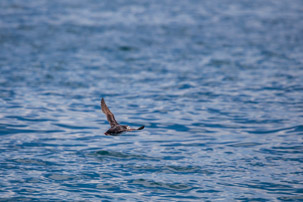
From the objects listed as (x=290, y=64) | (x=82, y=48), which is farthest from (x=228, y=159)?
(x=82, y=48)

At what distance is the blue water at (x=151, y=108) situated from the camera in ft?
31.7

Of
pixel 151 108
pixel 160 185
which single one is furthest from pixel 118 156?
pixel 151 108

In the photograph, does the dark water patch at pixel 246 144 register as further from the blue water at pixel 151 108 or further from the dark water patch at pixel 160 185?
the dark water patch at pixel 160 185

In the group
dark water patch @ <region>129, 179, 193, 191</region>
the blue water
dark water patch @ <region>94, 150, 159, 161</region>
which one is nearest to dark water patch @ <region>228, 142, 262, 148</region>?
the blue water

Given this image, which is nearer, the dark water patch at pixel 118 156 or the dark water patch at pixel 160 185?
the dark water patch at pixel 160 185

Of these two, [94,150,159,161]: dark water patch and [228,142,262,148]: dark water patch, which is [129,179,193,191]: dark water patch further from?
[228,142,262,148]: dark water patch

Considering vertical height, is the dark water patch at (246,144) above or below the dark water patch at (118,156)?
above

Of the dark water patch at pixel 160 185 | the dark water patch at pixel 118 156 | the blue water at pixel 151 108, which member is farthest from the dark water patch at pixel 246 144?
the dark water patch at pixel 160 185

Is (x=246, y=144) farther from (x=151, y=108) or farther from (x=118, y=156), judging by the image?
(x=151, y=108)

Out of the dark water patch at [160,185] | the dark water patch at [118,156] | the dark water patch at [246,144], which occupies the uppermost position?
the dark water patch at [246,144]

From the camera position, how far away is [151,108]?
14523 millimetres

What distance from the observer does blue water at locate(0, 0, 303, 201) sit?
966cm

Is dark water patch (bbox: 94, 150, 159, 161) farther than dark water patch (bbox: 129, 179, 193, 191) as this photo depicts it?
Yes

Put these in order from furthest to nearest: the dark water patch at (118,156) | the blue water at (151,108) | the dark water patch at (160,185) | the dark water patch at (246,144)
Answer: the dark water patch at (246,144)
the dark water patch at (118,156)
the blue water at (151,108)
the dark water patch at (160,185)
